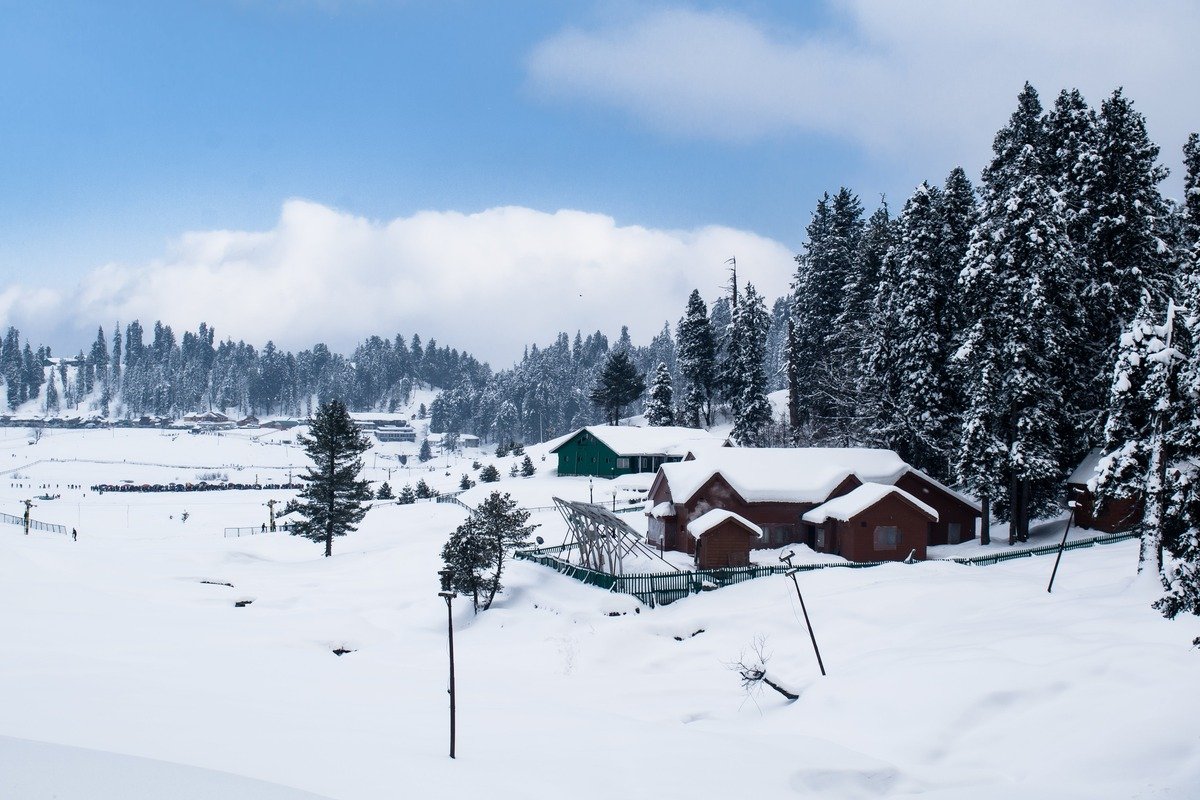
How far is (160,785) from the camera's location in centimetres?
926

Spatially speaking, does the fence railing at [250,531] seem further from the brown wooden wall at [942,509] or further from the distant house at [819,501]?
the brown wooden wall at [942,509]

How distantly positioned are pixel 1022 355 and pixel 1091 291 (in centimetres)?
581

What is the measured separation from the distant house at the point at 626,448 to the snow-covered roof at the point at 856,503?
2786 centimetres

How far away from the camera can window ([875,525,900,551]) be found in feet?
137

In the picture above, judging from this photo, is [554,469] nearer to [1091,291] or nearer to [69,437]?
[1091,291]

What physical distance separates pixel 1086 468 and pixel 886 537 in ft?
39.4

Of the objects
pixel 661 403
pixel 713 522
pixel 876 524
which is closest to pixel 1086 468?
pixel 876 524

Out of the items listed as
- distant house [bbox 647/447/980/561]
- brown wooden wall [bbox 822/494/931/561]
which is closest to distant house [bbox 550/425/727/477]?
distant house [bbox 647/447/980/561]

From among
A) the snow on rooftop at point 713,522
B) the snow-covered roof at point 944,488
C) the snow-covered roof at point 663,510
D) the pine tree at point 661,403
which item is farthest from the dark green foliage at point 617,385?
the snow on rooftop at point 713,522

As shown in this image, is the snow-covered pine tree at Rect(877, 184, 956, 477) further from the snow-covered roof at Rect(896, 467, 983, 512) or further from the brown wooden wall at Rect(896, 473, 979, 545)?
the brown wooden wall at Rect(896, 473, 979, 545)

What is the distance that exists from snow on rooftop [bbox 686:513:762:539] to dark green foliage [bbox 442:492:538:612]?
928cm

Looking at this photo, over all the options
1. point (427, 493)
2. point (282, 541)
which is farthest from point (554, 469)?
point (282, 541)

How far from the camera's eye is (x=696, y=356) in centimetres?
8769

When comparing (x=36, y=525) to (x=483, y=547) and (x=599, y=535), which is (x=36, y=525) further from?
(x=599, y=535)
